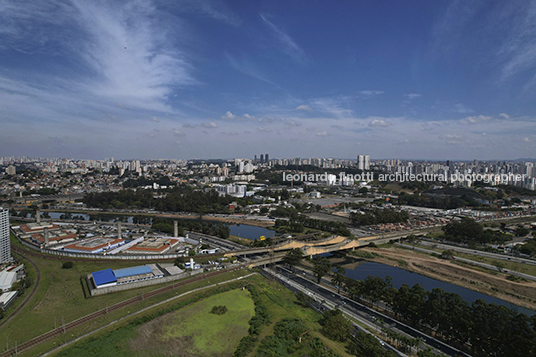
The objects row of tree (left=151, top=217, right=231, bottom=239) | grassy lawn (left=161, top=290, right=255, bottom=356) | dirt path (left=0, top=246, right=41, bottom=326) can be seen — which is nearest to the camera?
grassy lawn (left=161, top=290, right=255, bottom=356)

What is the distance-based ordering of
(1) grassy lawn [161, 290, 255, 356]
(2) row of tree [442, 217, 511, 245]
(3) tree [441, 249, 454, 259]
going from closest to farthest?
(1) grassy lawn [161, 290, 255, 356], (3) tree [441, 249, 454, 259], (2) row of tree [442, 217, 511, 245]

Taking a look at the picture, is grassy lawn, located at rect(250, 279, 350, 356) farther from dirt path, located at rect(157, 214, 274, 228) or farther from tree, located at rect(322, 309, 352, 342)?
dirt path, located at rect(157, 214, 274, 228)

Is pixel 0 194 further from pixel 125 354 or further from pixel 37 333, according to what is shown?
pixel 125 354

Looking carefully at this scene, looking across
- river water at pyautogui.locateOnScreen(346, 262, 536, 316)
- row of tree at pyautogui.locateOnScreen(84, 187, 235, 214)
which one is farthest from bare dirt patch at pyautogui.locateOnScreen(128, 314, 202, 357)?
row of tree at pyautogui.locateOnScreen(84, 187, 235, 214)

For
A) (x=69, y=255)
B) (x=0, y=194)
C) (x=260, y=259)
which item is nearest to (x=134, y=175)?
(x=0, y=194)

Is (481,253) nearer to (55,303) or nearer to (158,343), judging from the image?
(158,343)
